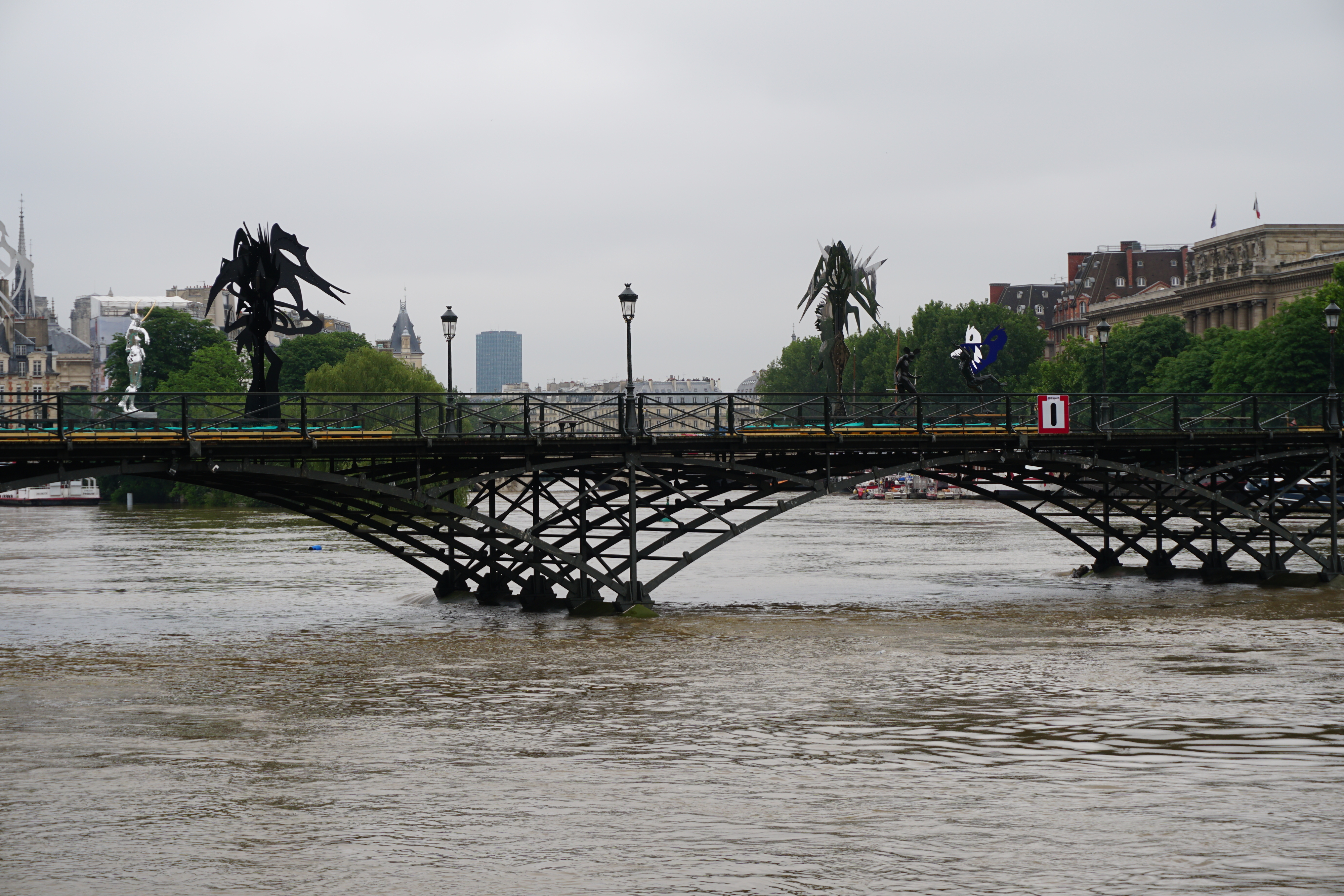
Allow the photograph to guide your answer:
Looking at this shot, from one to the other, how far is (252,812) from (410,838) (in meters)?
2.52

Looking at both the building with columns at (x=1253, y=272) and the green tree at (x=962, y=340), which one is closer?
the building with columns at (x=1253, y=272)

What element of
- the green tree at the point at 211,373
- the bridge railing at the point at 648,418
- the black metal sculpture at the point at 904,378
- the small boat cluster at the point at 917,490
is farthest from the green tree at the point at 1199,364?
the green tree at the point at 211,373

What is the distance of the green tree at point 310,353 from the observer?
14762cm

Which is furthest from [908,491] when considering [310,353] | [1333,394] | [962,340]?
[1333,394]

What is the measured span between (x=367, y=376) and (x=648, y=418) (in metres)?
71.3

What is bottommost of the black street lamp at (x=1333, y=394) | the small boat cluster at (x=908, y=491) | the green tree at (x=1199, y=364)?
the small boat cluster at (x=908, y=491)

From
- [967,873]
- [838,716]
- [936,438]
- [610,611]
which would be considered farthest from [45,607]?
[967,873]

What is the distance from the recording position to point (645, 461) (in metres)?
39.1

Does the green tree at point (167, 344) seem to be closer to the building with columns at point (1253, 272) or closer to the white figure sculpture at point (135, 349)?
the white figure sculpture at point (135, 349)

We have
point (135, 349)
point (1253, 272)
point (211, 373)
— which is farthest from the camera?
point (1253, 272)

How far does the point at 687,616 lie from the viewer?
4059cm

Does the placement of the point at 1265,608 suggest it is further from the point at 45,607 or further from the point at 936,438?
the point at 45,607

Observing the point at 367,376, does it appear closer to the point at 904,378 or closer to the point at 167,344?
the point at 167,344

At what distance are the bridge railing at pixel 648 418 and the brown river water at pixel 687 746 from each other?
4.87m
